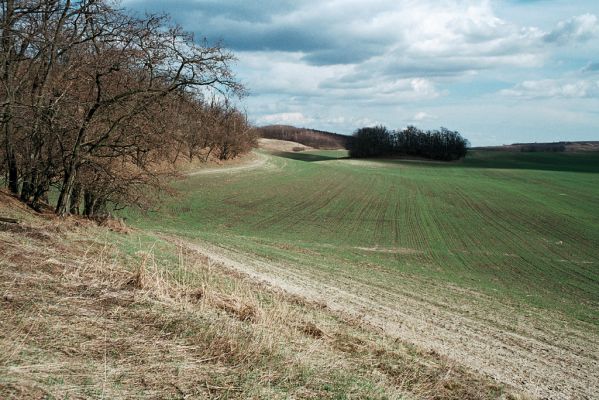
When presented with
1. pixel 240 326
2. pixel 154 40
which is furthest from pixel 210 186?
pixel 240 326

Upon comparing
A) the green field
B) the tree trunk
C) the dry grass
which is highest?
→ the tree trunk

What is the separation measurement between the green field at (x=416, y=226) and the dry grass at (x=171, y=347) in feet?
36.4

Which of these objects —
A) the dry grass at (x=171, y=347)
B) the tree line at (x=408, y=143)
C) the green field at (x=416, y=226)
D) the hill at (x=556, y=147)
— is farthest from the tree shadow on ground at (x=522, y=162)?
the dry grass at (x=171, y=347)

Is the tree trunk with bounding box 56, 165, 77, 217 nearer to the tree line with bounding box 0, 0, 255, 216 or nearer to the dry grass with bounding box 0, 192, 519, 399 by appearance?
the tree line with bounding box 0, 0, 255, 216

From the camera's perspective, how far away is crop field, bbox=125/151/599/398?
1223cm

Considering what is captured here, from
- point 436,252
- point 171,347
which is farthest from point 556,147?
point 171,347

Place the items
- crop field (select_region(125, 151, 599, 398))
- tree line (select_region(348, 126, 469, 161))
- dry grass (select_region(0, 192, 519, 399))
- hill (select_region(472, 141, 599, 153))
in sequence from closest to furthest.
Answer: dry grass (select_region(0, 192, 519, 399)), crop field (select_region(125, 151, 599, 398)), tree line (select_region(348, 126, 469, 161)), hill (select_region(472, 141, 599, 153))

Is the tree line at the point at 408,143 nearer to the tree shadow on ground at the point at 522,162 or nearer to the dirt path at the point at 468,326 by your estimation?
the tree shadow on ground at the point at 522,162

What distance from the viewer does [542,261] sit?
28531 mm

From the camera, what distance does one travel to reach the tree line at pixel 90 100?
Result: 1628 centimetres

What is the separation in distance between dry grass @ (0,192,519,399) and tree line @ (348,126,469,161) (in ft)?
366

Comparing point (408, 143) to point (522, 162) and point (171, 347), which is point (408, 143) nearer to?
point (522, 162)

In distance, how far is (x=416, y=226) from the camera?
37812 mm

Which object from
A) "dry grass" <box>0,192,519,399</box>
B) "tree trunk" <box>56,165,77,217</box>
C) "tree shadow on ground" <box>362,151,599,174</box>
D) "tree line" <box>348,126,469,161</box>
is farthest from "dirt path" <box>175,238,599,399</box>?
"tree line" <box>348,126,469,161</box>
